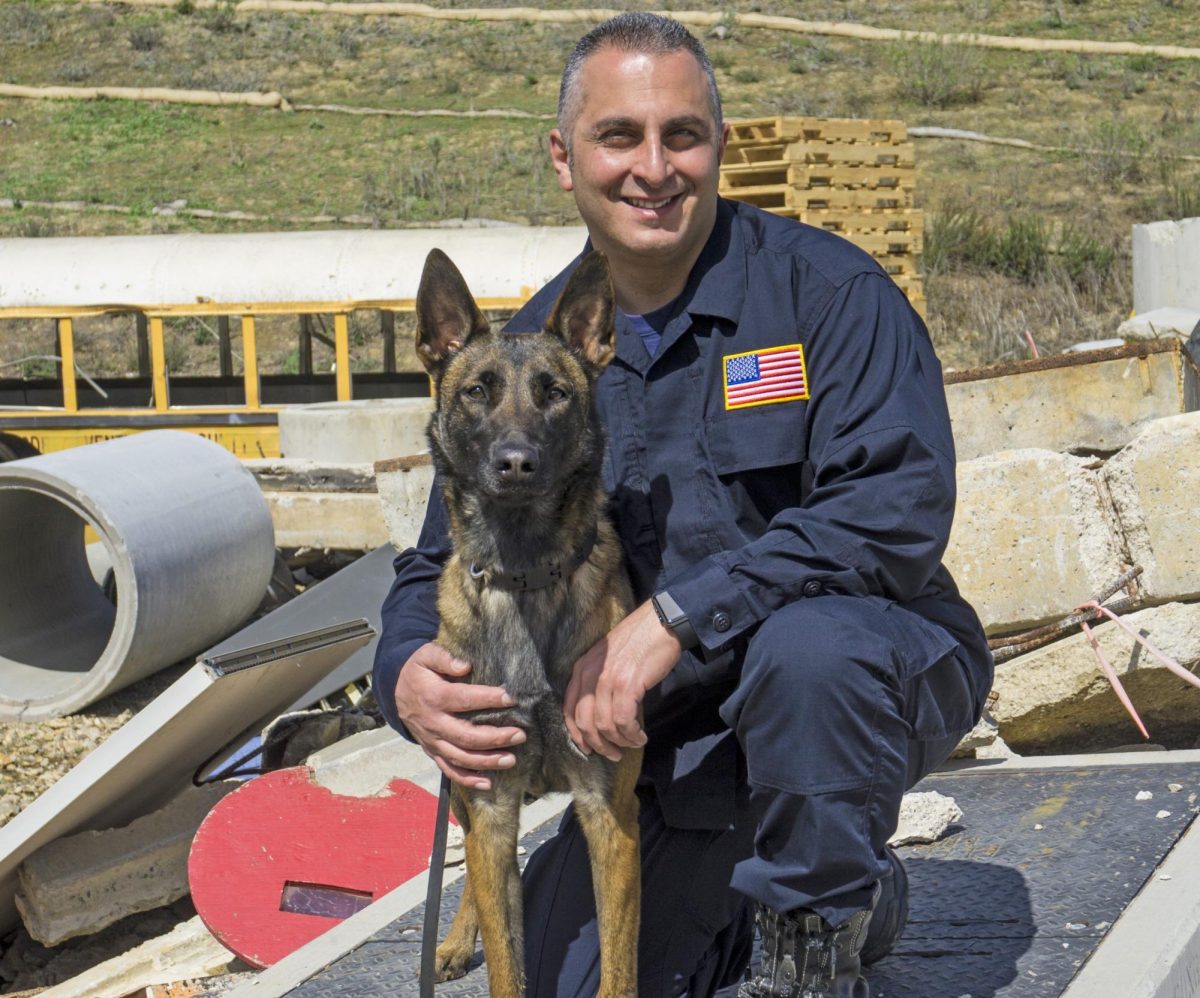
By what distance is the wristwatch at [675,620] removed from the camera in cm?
246

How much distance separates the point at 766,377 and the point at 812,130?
340 inches

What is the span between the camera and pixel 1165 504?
15.7 feet

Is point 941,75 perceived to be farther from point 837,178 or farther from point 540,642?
point 540,642

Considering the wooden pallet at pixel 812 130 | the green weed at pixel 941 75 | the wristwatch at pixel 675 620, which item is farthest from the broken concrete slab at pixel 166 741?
the green weed at pixel 941 75

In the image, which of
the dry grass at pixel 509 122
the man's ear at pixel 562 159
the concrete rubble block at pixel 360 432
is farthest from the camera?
the dry grass at pixel 509 122

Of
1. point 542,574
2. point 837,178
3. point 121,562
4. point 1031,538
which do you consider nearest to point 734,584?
point 542,574

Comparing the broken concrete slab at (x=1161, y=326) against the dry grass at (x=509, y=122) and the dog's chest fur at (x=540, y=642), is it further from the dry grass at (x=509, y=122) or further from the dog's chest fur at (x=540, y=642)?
the dog's chest fur at (x=540, y=642)

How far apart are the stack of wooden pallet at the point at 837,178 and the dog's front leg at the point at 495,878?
28.0ft

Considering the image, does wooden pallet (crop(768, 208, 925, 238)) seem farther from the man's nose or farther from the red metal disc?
the man's nose

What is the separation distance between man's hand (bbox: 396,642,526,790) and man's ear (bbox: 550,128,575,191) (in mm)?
1089

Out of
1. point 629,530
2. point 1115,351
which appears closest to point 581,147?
point 629,530

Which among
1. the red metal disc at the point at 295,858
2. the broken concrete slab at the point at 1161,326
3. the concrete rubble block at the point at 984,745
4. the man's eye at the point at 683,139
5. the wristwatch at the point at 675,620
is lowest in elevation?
the red metal disc at the point at 295,858

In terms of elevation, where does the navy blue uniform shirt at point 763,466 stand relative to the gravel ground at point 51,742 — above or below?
above

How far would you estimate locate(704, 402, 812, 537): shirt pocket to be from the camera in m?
2.71
